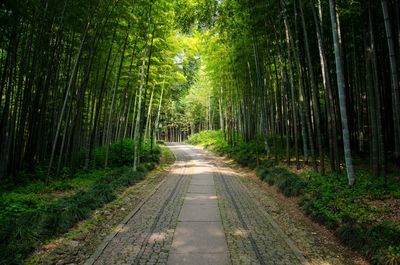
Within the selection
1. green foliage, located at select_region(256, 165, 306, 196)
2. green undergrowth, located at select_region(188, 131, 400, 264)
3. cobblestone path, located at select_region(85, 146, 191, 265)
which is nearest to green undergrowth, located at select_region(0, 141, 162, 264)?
cobblestone path, located at select_region(85, 146, 191, 265)

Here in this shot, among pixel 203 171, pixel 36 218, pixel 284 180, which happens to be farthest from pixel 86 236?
pixel 203 171

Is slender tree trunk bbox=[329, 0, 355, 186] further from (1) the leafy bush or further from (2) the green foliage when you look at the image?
(1) the leafy bush

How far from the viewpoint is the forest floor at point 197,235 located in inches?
138

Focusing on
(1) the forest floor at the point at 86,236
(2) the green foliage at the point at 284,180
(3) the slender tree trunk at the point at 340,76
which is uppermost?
(3) the slender tree trunk at the point at 340,76

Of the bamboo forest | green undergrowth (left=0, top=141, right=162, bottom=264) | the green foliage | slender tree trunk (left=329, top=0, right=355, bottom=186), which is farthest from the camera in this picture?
the green foliage

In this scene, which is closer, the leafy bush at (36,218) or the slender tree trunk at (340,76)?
the leafy bush at (36,218)

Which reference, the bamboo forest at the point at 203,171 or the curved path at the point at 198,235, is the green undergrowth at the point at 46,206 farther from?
the curved path at the point at 198,235

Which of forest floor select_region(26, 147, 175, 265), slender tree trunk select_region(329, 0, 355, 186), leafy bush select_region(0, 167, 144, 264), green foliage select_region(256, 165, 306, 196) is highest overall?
slender tree trunk select_region(329, 0, 355, 186)

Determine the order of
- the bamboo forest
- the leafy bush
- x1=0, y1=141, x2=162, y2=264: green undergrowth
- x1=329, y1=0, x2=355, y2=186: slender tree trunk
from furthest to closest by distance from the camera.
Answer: x1=329, y1=0, x2=355, y2=186: slender tree trunk
the bamboo forest
x1=0, y1=141, x2=162, y2=264: green undergrowth
the leafy bush

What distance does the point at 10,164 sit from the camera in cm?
744

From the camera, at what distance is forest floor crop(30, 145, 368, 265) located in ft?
11.5

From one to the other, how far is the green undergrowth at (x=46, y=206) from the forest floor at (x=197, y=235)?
19cm

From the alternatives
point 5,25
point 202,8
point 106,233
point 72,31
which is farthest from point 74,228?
point 202,8

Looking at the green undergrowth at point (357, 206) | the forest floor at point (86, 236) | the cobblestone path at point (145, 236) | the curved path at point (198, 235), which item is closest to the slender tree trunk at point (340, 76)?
the green undergrowth at point (357, 206)
